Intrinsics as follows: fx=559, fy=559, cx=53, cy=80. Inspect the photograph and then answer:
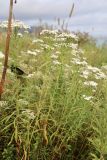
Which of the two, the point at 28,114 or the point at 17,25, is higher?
the point at 17,25

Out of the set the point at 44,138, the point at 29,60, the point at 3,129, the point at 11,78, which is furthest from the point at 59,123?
the point at 29,60

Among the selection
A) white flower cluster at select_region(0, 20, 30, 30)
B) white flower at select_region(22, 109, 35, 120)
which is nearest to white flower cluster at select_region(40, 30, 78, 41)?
white flower cluster at select_region(0, 20, 30, 30)

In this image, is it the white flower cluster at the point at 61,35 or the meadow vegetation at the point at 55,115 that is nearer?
the meadow vegetation at the point at 55,115

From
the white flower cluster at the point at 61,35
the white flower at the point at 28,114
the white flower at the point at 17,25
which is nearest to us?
the white flower at the point at 28,114

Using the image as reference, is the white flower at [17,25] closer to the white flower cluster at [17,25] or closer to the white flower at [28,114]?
the white flower cluster at [17,25]

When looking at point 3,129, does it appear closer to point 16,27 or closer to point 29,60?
point 16,27

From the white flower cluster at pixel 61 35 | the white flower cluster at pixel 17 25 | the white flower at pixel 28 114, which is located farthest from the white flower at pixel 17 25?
the white flower at pixel 28 114

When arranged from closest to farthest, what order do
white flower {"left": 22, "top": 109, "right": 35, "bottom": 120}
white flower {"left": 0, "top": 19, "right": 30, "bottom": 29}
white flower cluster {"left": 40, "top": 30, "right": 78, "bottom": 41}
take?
1. white flower {"left": 22, "top": 109, "right": 35, "bottom": 120}
2. white flower cluster {"left": 40, "top": 30, "right": 78, "bottom": 41}
3. white flower {"left": 0, "top": 19, "right": 30, "bottom": 29}

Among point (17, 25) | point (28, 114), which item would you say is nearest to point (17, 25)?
point (17, 25)

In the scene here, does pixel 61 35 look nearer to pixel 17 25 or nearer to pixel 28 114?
pixel 17 25

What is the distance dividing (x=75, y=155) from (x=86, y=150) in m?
0.13

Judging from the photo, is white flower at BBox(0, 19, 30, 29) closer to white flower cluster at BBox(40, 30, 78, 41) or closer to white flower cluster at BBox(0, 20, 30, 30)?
white flower cluster at BBox(0, 20, 30, 30)

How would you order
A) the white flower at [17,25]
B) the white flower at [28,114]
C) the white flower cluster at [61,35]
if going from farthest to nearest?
the white flower at [17,25] → the white flower cluster at [61,35] → the white flower at [28,114]

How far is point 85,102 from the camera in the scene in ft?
17.3
